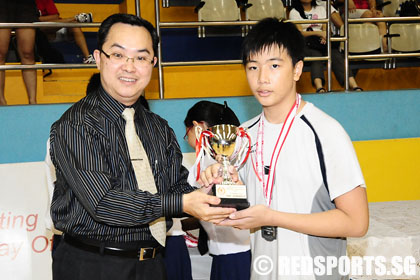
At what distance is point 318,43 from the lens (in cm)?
477

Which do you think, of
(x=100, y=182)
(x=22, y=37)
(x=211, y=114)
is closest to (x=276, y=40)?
(x=100, y=182)

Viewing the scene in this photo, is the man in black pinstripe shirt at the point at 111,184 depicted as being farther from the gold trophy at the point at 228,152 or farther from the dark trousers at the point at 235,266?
the dark trousers at the point at 235,266

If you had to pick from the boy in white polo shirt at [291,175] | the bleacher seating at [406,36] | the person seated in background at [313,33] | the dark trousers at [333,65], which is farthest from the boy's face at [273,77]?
the bleacher seating at [406,36]

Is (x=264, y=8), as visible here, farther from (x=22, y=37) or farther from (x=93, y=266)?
(x=93, y=266)

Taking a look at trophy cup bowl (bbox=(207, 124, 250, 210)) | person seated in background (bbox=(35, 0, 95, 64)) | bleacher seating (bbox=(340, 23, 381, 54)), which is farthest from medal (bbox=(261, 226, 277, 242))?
bleacher seating (bbox=(340, 23, 381, 54))

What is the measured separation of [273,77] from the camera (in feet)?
5.35

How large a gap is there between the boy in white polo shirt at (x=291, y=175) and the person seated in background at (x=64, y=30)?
9.30 ft

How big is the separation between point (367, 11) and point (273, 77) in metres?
4.44

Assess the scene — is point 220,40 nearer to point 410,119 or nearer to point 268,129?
point 410,119

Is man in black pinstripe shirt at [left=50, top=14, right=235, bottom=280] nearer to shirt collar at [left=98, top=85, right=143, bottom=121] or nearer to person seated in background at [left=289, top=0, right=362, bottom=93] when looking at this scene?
shirt collar at [left=98, top=85, right=143, bottom=121]

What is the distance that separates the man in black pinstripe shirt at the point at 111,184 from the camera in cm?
149

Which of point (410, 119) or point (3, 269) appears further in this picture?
point (410, 119)

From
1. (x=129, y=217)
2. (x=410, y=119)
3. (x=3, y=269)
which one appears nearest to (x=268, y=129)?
→ (x=129, y=217)

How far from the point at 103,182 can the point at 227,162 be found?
0.55m
